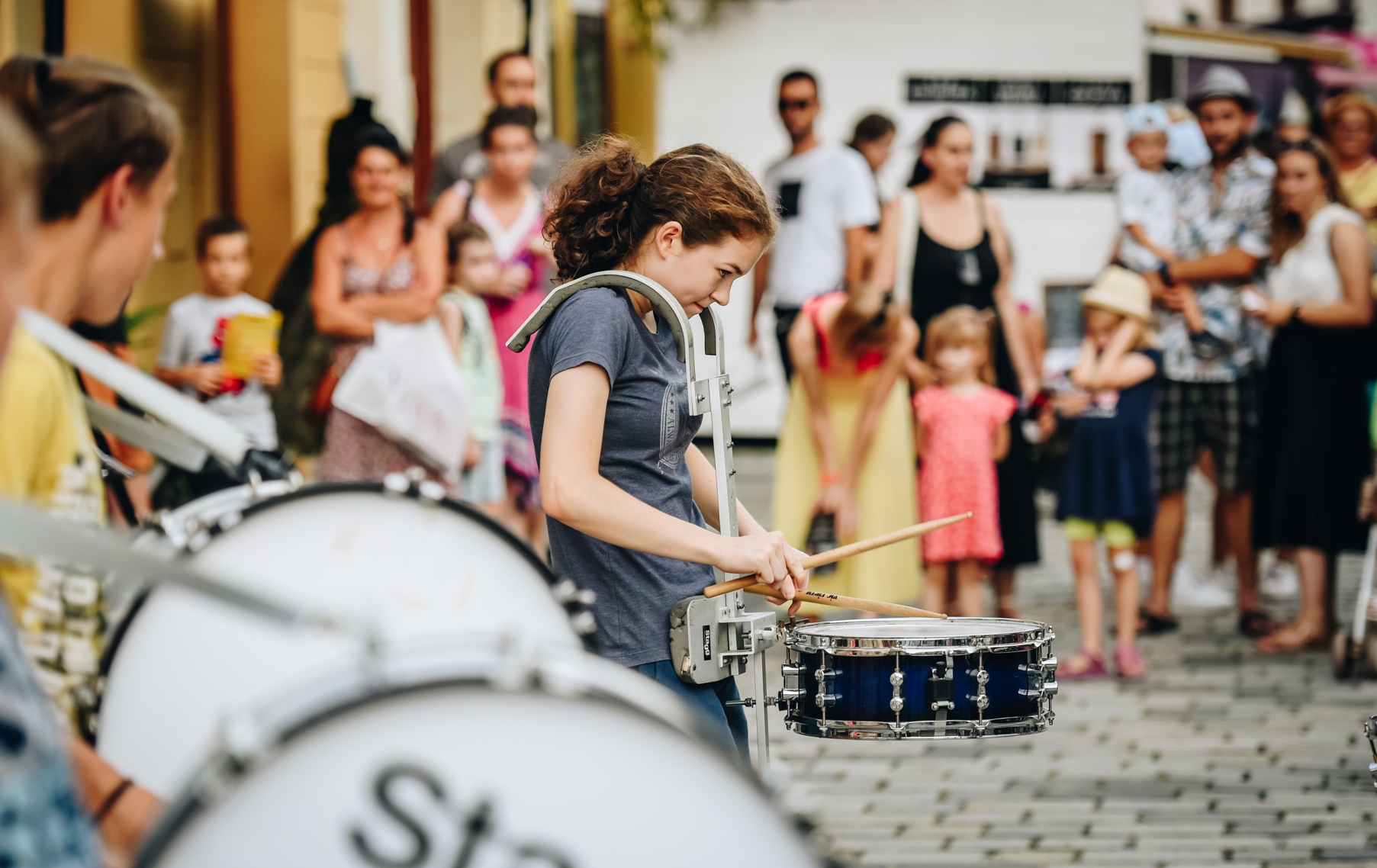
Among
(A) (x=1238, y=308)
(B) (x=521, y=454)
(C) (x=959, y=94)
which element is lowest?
(B) (x=521, y=454)

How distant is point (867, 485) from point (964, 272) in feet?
3.64

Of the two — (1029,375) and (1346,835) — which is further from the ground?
(1029,375)

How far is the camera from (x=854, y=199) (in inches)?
313

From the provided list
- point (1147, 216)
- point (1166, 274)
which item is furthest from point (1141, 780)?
point (1147, 216)

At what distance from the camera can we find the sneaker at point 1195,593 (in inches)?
328

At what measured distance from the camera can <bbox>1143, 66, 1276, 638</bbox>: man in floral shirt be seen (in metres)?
7.59

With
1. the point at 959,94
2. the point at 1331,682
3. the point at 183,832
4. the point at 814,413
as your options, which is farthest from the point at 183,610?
the point at 959,94

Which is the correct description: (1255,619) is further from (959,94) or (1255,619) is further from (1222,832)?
(959,94)

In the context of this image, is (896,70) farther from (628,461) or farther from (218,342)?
(628,461)

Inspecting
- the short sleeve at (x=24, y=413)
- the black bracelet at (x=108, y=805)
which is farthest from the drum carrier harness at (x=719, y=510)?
the black bracelet at (x=108, y=805)

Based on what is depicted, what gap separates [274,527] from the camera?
8.37 ft

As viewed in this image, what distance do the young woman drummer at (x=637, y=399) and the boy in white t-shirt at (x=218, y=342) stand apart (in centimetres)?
357

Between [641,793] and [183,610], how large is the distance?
3.31ft

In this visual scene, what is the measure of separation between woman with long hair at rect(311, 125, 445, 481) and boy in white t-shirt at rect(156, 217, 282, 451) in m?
0.26
